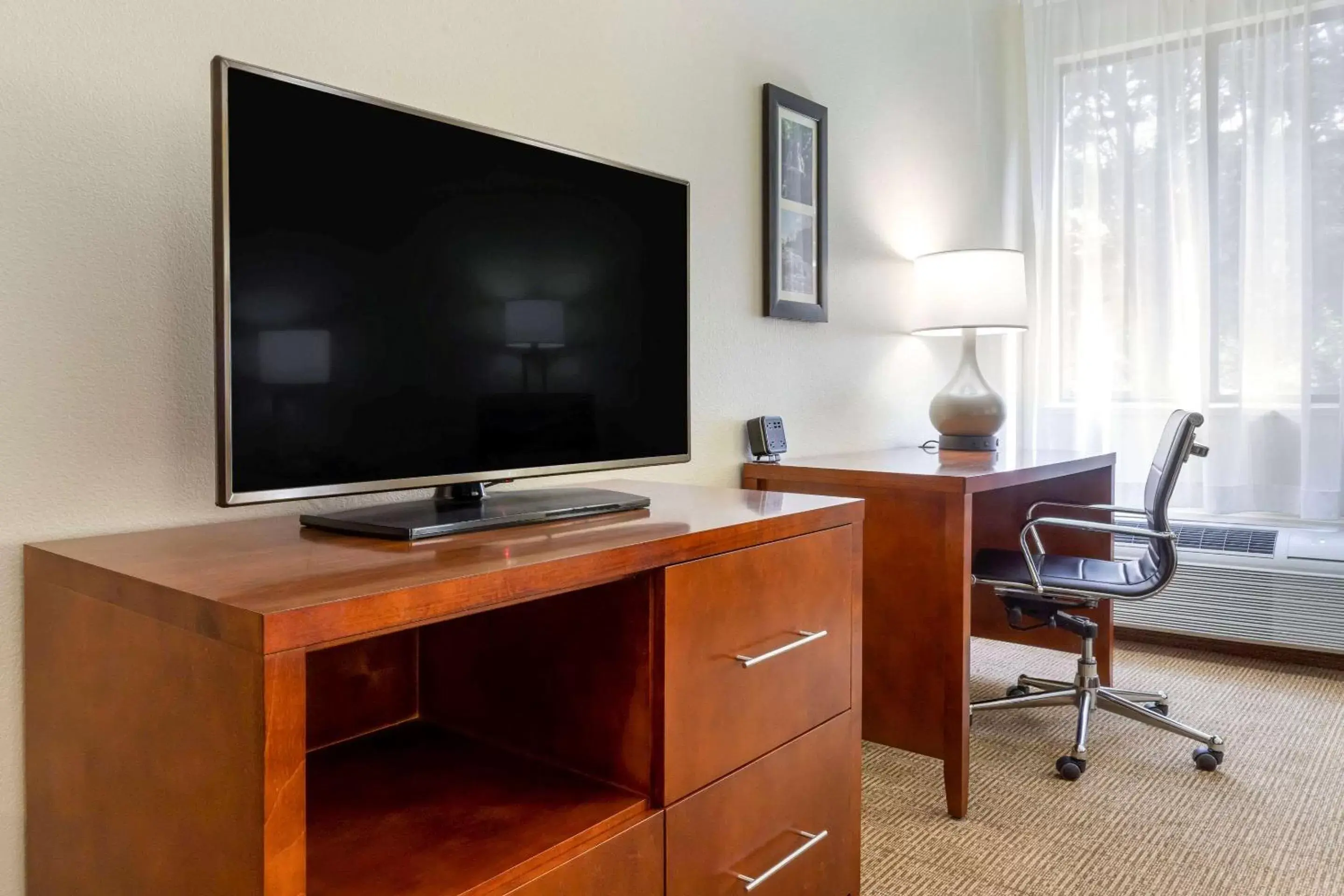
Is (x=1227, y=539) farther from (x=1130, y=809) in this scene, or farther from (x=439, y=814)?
(x=439, y=814)

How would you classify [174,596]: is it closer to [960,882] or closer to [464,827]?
[464,827]

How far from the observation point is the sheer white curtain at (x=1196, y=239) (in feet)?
9.95

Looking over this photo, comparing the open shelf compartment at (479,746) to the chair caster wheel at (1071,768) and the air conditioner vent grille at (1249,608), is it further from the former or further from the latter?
the air conditioner vent grille at (1249,608)

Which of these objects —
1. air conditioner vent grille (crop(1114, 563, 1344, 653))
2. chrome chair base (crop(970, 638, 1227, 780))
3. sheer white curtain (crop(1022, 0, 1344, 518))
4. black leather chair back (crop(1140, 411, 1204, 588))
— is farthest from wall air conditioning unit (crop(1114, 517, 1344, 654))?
black leather chair back (crop(1140, 411, 1204, 588))

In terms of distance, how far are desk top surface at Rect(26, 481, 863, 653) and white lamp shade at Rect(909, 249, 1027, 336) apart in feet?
5.04

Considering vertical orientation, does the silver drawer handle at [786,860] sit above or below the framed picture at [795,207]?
below

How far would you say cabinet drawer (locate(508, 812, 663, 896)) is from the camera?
0.96 meters

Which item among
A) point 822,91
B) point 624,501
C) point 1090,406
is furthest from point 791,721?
point 1090,406

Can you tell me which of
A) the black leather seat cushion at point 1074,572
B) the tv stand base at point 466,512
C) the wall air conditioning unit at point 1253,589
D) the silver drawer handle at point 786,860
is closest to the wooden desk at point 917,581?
the black leather seat cushion at point 1074,572

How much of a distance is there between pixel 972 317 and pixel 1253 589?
1423 mm

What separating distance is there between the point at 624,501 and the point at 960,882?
3.23 feet

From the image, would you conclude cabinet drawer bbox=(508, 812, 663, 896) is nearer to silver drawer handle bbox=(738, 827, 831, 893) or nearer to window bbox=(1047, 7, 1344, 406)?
silver drawer handle bbox=(738, 827, 831, 893)

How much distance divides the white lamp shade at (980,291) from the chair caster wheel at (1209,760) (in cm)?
123

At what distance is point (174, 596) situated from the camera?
805 mm
